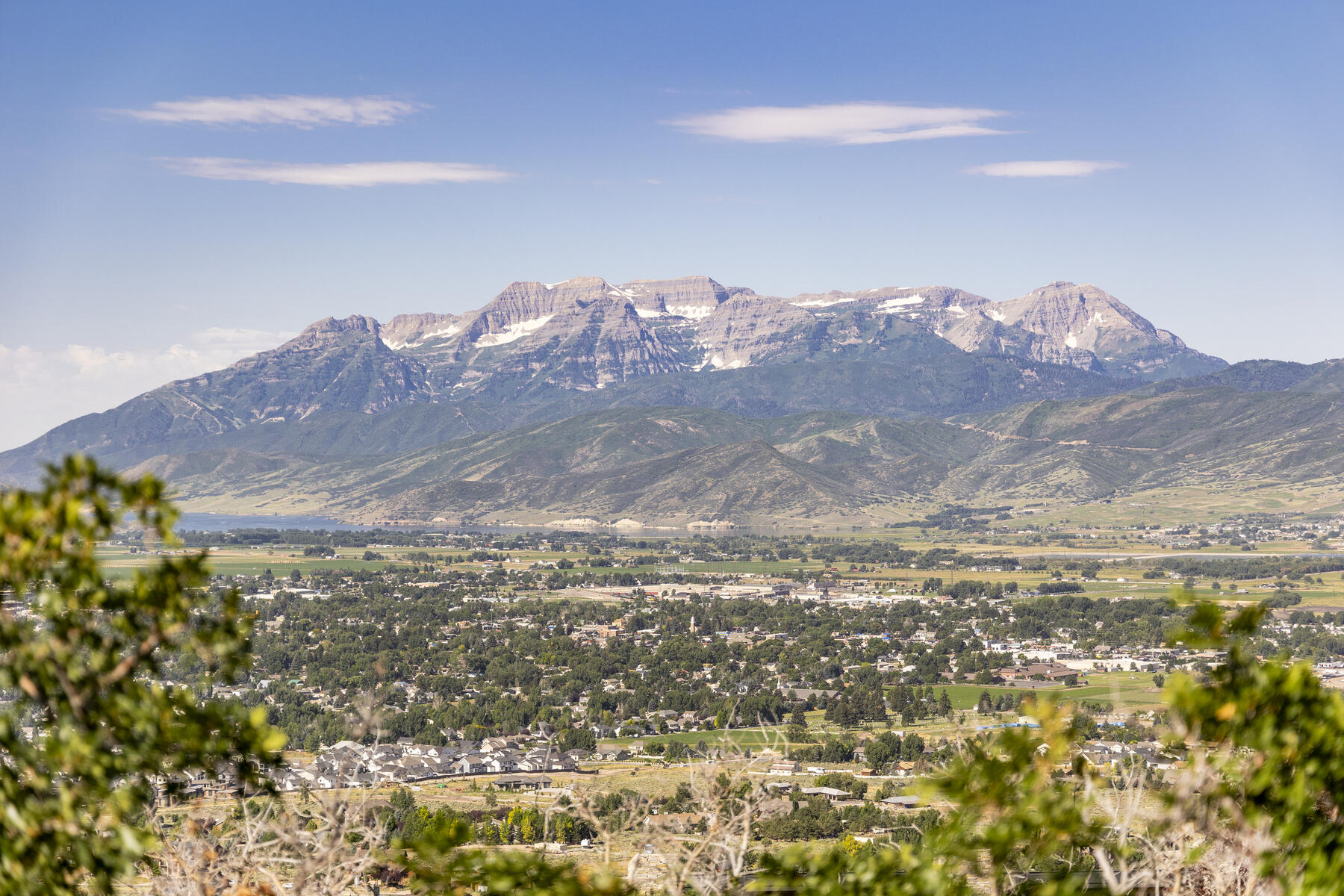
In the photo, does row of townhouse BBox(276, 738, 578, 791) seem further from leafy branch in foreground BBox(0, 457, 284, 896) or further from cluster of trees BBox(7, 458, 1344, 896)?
leafy branch in foreground BBox(0, 457, 284, 896)

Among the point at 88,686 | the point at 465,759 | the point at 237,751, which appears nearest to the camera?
the point at 88,686

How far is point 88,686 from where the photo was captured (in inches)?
328

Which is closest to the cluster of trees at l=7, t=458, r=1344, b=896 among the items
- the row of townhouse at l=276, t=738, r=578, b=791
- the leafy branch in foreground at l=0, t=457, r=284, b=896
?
the leafy branch in foreground at l=0, t=457, r=284, b=896

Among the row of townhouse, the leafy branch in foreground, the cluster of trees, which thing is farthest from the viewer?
the row of townhouse

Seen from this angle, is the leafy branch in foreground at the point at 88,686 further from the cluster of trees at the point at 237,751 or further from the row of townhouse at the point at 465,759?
the row of townhouse at the point at 465,759

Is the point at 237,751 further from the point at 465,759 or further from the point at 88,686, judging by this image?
the point at 465,759

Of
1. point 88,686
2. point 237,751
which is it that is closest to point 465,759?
point 237,751

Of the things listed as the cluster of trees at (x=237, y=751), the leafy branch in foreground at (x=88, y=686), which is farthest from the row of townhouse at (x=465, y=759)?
the leafy branch in foreground at (x=88, y=686)

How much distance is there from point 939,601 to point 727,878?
7013 inches

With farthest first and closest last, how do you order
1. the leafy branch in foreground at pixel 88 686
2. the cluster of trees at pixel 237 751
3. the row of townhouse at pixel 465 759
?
1. the row of townhouse at pixel 465 759
2. the cluster of trees at pixel 237 751
3. the leafy branch in foreground at pixel 88 686

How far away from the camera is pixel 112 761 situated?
8.25m

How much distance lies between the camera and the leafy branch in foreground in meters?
7.93

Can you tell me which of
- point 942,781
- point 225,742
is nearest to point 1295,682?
point 942,781

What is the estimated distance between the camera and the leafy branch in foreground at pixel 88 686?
7.93 m
